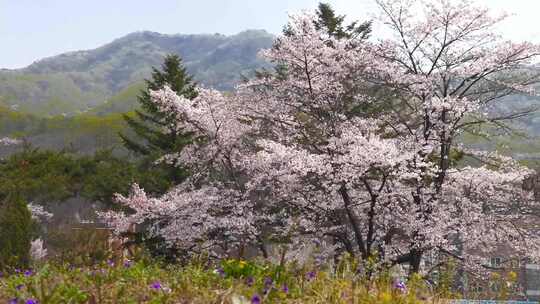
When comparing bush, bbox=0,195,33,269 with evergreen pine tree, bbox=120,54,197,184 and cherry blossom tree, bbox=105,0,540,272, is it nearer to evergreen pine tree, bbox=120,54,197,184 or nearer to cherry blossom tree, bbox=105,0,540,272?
cherry blossom tree, bbox=105,0,540,272

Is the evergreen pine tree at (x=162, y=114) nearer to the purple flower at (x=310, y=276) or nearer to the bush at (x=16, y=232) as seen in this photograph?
the bush at (x=16, y=232)

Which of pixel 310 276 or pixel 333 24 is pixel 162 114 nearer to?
pixel 333 24

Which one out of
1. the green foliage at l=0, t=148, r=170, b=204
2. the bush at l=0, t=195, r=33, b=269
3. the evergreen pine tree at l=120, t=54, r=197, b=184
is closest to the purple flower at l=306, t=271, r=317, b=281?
the bush at l=0, t=195, r=33, b=269

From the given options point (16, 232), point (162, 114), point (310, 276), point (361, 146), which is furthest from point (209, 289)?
point (162, 114)

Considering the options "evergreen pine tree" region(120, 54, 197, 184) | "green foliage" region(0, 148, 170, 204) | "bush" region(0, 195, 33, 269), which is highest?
"evergreen pine tree" region(120, 54, 197, 184)

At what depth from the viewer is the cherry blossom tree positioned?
1400 cm

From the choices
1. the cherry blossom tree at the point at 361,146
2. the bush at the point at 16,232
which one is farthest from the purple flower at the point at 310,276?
the bush at the point at 16,232

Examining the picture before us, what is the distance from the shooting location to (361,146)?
13.2m

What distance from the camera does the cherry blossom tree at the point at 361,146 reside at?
45.9 feet

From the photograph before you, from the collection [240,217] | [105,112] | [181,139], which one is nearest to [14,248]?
[240,217]

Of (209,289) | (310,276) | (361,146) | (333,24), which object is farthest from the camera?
(333,24)

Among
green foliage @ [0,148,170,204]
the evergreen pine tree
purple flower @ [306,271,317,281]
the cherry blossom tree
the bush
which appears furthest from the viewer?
green foliage @ [0,148,170,204]

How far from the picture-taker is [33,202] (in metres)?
32.0

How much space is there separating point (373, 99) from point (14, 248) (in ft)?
39.3
